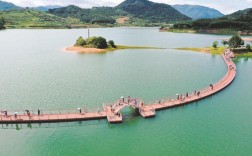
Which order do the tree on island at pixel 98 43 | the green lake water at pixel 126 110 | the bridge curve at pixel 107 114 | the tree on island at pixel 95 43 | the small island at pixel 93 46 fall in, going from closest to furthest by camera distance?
1. the green lake water at pixel 126 110
2. the bridge curve at pixel 107 114
3. the small island at pixel 93 46
4. the tree on island at pixel 98 43
5. the tree on island at pixel 95 43

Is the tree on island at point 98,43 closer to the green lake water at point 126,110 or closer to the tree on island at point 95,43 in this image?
the tree on island at point 95,43

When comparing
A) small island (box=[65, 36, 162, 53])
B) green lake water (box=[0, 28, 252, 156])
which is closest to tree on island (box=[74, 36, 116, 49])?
small island (box=[65, 36, 162, 53])

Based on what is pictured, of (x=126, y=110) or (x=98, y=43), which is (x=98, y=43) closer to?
(x=98, y=43)

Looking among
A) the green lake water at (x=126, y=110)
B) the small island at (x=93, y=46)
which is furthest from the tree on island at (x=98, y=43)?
the green lake water at (x=126, y=110)

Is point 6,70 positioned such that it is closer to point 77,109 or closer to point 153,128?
point 77,109

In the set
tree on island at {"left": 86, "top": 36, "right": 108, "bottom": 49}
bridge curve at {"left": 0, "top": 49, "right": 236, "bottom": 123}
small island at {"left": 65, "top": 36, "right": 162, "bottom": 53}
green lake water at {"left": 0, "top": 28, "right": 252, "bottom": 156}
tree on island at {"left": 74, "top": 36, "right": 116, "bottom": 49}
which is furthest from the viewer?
tree on island at {"left": 74, "top": 36, "right": 116, "bottom": 49}

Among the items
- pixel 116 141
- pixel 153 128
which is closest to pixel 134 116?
pixel 153 128

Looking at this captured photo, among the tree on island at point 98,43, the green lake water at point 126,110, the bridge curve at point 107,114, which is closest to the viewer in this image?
the green lake water at point 126,110

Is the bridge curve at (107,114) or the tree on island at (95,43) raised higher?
the tree on island at (95,43)

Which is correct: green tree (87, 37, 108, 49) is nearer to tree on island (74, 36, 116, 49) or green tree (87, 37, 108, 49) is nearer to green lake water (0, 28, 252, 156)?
tree on island (74, 36, 116, 49)
